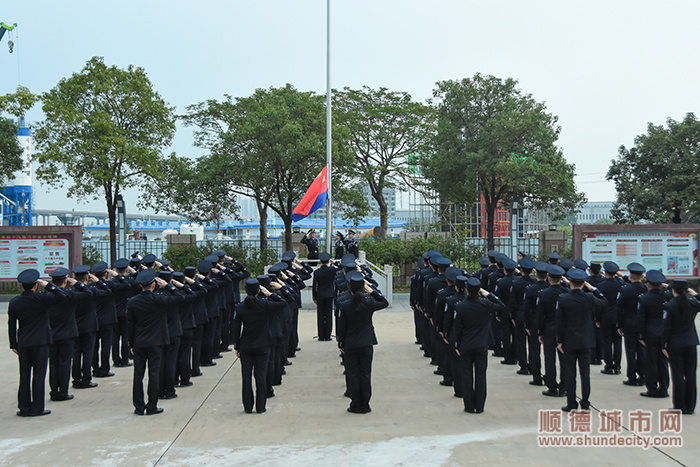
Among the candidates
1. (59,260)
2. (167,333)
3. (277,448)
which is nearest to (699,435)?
(277,448)

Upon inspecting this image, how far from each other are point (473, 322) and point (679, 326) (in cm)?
250

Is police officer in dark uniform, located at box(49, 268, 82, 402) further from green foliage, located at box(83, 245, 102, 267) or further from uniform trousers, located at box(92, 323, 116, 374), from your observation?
green foliage, located at box(83, 245, 102, 267)

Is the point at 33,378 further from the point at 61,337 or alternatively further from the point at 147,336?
the point at 147,336

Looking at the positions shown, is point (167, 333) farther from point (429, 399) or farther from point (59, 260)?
point (59, 260)

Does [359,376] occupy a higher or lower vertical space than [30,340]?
lower

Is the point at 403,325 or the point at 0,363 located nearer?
the point at 0,363

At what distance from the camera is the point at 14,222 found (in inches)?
2392

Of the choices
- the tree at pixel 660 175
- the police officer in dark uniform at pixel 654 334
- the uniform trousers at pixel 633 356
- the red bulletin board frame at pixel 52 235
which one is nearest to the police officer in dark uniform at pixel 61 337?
the police officer in dark uniform at pixel 654 334

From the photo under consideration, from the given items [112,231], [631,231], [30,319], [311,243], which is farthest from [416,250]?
[30,319]

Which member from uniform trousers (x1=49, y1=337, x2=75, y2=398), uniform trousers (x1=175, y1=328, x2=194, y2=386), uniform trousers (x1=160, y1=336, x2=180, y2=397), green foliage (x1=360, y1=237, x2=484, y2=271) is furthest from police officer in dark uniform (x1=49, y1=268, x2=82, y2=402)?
green foliage (x1=360, y1=237, x2=484, y2=271)

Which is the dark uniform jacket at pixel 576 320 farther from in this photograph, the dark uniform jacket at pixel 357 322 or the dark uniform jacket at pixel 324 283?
the dark uniform jacket at pixel 324 283

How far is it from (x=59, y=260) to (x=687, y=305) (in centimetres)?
1681

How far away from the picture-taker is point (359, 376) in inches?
293

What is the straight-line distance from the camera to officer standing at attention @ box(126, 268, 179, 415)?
741cm
